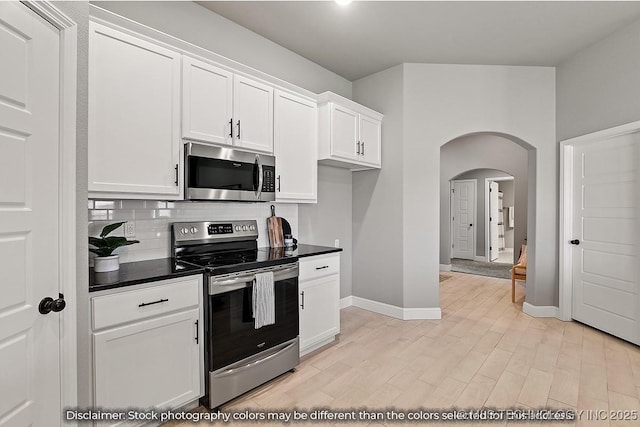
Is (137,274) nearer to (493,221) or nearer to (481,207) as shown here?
(481,207)

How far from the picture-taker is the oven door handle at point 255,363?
2.08m

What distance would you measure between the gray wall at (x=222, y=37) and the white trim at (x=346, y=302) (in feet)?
8.74

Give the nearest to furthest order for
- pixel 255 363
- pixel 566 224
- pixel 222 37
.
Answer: pixel 255 363 < pixel 222 37 < pixel 566 224

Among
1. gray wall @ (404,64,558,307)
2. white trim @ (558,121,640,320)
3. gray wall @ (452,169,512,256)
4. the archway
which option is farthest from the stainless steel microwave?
gray wall @ (452,169,512,256)

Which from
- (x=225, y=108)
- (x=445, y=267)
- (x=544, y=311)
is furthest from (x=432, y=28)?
(x=445, y=267)

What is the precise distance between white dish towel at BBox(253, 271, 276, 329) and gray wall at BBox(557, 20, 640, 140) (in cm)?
365

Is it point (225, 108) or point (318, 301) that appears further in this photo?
point (318, 301)

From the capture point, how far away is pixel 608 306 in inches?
129

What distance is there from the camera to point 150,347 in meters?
1.81

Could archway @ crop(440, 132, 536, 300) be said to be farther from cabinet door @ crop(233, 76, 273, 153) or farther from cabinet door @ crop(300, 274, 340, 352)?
cabinet door @ crop(233, 76, 273, 153)

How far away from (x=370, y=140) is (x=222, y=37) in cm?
190

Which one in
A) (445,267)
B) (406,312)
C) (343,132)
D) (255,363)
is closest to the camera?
(255,363)

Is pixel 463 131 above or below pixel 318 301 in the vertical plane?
above

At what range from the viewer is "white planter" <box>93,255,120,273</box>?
1.89 metres
